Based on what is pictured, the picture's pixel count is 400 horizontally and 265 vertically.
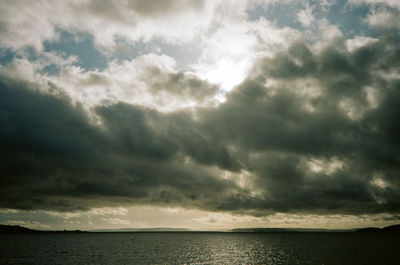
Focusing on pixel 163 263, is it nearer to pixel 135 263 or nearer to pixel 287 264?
pixel 135 263

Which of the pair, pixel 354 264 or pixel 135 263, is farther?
pixel 135 263

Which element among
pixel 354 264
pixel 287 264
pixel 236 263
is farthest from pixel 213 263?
pixel 354 264

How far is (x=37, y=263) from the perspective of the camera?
94875mm

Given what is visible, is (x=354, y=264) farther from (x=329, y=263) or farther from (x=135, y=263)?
(x=135, y=263)

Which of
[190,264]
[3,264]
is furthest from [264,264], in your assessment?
[3,264]

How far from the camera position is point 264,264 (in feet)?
313

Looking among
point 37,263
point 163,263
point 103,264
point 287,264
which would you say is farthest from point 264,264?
point 37,263

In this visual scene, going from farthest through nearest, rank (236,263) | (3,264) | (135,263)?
(236,263) < (135,263) < (3,264)

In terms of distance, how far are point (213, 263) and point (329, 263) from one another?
40.3 m

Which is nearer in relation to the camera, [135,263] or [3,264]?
[3,264]

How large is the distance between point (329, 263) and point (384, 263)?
17.1 meters

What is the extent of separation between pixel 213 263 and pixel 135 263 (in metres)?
28.2

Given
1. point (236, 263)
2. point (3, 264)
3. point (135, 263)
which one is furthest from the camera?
point (236, 263)

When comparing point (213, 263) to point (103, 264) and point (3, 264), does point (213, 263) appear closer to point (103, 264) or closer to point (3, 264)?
point (103, 264)
